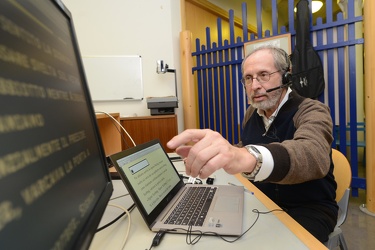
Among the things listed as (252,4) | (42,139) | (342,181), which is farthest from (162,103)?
(252,4)

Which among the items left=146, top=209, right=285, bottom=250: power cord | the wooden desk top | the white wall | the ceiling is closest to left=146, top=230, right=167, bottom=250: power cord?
left=146, top=209, right=285, bottom=250: power cord

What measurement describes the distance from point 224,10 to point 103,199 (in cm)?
393

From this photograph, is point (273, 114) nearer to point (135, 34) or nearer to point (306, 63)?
point (306, 63)

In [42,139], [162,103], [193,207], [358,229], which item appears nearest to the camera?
[42,139]

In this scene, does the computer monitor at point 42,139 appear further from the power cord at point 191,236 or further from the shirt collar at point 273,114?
the shirt collar at point 273,114

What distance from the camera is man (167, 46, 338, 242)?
1.66 feet

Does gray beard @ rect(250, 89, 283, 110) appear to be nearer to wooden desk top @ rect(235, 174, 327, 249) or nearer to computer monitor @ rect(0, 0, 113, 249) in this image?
wooden desk top @ rect(235, 174, 327, 249)

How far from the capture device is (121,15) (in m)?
2.86

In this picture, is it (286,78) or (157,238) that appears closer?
(157,238)

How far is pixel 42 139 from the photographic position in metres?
0.26

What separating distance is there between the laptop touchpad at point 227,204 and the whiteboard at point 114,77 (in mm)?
2413

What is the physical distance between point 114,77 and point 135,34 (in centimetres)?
61

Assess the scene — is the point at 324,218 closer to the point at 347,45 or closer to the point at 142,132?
the point at 347,45

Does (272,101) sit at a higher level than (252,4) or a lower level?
lower
